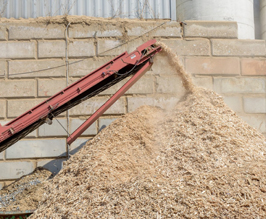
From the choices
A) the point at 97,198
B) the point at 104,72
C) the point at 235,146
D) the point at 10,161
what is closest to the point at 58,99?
the point at 104,72

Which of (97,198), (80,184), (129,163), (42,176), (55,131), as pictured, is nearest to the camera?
(97,198)

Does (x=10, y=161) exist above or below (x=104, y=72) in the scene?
below

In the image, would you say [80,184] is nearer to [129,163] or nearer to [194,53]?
[129,163]

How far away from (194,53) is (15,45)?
3656 mm

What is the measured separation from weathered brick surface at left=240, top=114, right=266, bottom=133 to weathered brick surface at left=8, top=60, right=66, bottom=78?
12.7ft

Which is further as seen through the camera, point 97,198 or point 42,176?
point 42,176

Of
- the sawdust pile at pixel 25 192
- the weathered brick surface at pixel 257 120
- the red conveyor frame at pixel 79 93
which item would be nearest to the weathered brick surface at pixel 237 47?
the weathered brick surface at pixel 257 120

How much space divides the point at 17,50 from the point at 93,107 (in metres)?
1.93

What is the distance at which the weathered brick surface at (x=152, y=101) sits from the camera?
5770 millimetres

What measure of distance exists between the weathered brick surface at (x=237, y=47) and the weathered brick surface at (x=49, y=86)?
321 cm

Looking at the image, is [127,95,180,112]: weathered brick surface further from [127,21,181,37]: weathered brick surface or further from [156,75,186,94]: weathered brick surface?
[127,21,181,37]: weathered brick surface

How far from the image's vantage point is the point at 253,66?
240 inches

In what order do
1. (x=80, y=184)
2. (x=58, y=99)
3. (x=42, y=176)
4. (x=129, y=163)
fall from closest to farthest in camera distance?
(x=80, y=184) → (x=129, y=163) → (x=58, y=99) → (x=42, y=176)

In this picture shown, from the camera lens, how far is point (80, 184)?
3.67 meters
